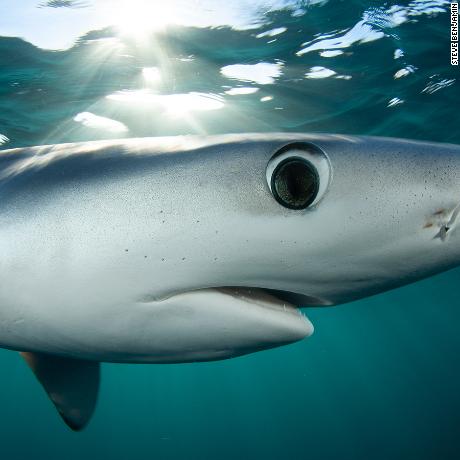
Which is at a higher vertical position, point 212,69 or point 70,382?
point 212,69

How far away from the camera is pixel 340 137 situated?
4.33 ft

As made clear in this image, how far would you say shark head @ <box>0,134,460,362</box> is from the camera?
3.76 feet

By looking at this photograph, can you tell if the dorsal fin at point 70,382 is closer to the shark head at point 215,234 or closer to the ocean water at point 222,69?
the shark head at point 215,234

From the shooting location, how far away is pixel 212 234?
1.21 metres

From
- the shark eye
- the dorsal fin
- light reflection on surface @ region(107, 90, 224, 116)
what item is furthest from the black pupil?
light reflection on surface @ region(107, 90, 224, 116)

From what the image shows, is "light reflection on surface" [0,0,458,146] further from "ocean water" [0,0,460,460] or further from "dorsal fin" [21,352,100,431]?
"dorsal fin" [21,352,100,431]

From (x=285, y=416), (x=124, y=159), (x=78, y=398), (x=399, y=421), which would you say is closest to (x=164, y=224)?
(x=124, y=159)

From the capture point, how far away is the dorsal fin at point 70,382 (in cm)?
308

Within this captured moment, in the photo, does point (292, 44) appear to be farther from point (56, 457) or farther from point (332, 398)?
point (332, 398)

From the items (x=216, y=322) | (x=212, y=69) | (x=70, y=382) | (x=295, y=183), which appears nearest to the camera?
(x=295, y=183)

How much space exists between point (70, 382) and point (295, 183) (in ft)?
9.48

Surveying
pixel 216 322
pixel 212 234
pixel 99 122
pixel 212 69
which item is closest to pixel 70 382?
pixel 216 322

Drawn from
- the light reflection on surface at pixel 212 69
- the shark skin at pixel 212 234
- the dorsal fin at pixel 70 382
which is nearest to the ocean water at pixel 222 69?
the light reflection on surface at pixel 212 69

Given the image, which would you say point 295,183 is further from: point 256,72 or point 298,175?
point 256,72
